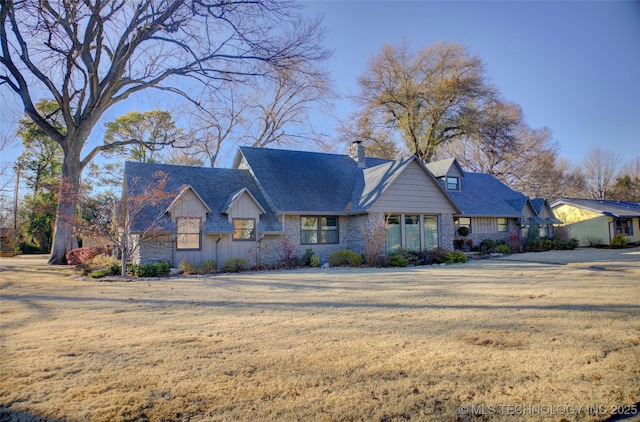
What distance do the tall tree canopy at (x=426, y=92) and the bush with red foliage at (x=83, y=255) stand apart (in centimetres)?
2717

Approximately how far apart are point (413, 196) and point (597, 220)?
20.0m

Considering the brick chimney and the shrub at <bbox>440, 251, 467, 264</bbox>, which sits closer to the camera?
the shrub at <bbox>440, 251, 467, 264</bbox>

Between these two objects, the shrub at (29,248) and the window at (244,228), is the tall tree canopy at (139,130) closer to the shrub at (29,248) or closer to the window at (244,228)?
the shrub at (29,248)

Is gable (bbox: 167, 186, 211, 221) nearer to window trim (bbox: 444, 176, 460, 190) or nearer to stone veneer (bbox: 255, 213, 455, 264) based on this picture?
stone veneer (bbox: 255, 213, 455, 264)

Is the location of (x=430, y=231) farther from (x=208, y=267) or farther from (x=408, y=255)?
(x=208, y=267)

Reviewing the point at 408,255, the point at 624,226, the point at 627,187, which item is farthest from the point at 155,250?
the point at 627,187

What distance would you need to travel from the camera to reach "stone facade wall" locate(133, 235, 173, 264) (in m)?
16.2

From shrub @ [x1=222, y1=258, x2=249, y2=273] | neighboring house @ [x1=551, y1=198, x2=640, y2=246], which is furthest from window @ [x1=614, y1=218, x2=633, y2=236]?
shrub @ [x1=222, y1=258, x2=249, y2=273]

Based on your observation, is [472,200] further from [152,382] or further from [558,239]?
[152,382]

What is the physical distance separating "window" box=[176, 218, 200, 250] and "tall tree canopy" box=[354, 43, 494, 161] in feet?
84.2

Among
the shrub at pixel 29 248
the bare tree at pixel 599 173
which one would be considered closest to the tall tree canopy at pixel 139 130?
the shrub at pixel 29 248

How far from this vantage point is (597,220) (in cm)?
3103

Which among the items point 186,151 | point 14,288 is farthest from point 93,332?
point 186,151

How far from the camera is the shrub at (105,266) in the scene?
1467 cm
